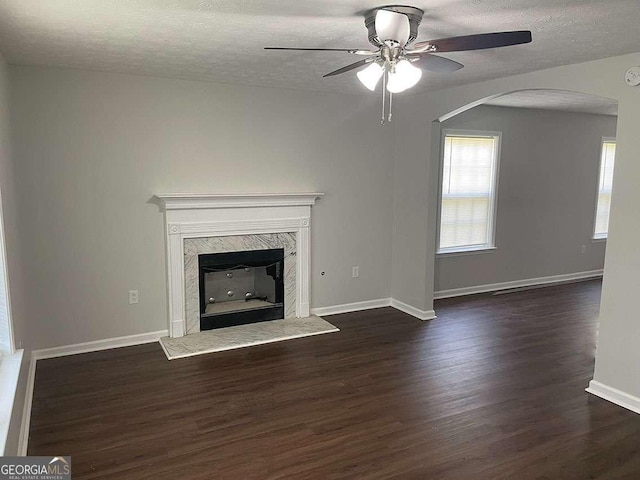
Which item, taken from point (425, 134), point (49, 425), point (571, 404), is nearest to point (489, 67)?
point (425, 134)

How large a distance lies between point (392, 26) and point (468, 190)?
14.0ft

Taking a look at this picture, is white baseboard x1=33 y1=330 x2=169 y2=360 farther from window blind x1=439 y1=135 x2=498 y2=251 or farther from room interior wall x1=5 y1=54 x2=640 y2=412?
window blind x1=439 y1=135 x2=498 y2=251

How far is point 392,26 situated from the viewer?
2229 mm

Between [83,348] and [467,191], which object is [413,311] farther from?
[83,348]

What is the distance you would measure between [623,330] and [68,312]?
427cm

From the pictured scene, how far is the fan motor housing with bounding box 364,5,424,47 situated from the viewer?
7.47ft

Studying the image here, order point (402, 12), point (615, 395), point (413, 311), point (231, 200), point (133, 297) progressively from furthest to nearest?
1. point (413, 311)
2. point (231, 200)
3. point (133, 297)
4. point (615, 395)
5. point (402, 12)

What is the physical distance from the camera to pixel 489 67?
11.9 feet

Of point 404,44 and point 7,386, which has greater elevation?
point 404,44

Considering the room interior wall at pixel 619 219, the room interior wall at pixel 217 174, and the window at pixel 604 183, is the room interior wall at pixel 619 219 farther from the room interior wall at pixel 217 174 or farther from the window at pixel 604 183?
the window at pixel 604 183

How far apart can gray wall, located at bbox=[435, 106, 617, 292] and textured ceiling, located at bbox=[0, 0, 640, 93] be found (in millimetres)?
2694

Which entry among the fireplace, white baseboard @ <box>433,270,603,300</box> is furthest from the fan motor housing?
white baseboard @ <box>433,270,603,300</box>

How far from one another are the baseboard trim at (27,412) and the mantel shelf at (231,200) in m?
1.62

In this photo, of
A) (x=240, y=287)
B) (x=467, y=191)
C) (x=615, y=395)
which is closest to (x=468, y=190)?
(x=467, y=191)
